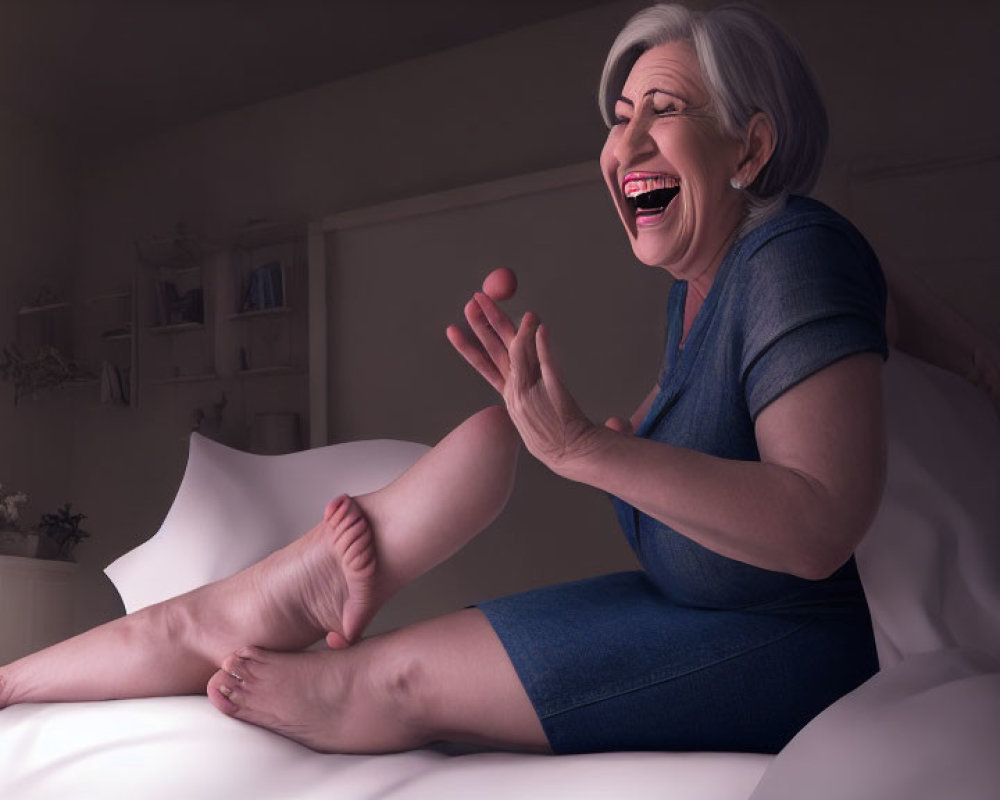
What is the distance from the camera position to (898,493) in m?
1.03

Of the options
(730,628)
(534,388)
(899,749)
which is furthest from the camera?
(730,628)

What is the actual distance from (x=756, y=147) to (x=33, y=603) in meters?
3.21

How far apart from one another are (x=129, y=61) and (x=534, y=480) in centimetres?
229

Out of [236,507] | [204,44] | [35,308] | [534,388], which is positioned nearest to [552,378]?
[534,388]

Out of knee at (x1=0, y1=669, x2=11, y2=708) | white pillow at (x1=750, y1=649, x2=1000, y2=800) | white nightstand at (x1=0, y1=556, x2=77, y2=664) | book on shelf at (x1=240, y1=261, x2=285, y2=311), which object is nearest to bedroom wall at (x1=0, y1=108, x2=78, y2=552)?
white nightstand at (x1=0, y1=556, x2=77, y2=664)

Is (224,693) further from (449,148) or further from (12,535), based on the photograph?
(449,148)

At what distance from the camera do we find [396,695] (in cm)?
101

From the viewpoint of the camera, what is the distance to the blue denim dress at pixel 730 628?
0.93 metres

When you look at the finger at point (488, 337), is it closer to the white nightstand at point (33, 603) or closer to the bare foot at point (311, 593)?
the bare foot at point (311, 593)

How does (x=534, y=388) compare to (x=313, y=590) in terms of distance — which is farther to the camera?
(x=313, y=590)

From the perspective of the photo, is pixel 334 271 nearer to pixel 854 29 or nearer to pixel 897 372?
pixel 854 29

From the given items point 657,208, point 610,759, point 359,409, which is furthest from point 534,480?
point 610,759

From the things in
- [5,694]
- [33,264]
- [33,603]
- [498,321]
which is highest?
[33,264]

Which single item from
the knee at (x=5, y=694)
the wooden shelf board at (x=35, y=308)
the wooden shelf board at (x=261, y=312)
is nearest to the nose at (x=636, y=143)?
the knee at (x=5, y=694)
